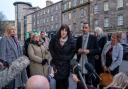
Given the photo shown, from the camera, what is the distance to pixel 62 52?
7.64m

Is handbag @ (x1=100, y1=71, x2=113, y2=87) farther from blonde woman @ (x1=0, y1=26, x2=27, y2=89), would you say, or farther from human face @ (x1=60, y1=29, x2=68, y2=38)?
blonde woman @ (x1=0, y1=26, x2=27, y2=89)

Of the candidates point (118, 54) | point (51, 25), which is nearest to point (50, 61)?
point (118, 54)

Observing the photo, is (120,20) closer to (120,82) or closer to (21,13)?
(120,82)

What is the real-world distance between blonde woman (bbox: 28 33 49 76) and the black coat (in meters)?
0.50

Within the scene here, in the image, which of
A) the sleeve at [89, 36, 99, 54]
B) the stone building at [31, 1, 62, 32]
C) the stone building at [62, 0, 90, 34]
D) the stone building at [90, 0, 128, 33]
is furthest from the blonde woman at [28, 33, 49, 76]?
the stone building at [31, 1, 62, 32]

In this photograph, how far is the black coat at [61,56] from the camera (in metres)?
7.64

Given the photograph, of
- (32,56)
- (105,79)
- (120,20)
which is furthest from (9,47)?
(120,20)

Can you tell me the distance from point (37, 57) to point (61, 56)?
74 cm

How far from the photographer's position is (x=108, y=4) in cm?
5072

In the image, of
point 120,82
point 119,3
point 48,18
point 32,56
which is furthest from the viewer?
point 48,18

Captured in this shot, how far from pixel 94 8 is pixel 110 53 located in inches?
1866

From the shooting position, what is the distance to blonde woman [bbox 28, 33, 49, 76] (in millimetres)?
8156

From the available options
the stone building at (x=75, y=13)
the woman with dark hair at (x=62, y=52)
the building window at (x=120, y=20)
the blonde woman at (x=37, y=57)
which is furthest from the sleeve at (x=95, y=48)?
the stone building at (x=75, y=13)

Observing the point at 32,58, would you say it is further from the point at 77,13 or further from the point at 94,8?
the point at 77,13
